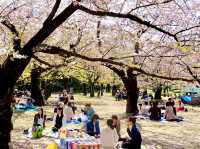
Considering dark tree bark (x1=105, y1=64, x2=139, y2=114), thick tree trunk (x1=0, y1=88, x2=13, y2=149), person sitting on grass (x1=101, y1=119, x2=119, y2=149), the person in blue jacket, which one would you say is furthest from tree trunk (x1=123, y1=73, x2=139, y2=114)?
thick tree trunk (x1=0, y1=88, x2=13, y2=149)

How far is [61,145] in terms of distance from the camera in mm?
12711

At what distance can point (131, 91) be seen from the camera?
27.8 meters

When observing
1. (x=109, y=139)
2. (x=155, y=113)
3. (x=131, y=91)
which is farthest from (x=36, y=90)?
(x=109, y=139)

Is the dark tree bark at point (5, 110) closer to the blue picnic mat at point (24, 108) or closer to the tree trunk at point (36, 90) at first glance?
the blue picnic mat at point (24, 108)

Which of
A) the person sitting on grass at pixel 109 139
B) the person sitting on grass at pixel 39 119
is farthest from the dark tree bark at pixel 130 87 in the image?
the person sitting on grass at pixel 109 139

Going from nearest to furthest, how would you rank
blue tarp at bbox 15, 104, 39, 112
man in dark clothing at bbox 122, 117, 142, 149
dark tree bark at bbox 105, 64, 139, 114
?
man in dark clothing at bbox 122, 117, 142, 149, dark tree bark at bbox 105, 64, 139, 114, blue tarp at bbox 15, 104, 39, 112

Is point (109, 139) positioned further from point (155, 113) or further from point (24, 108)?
point (24, 108)

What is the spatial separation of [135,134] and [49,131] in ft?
24.9

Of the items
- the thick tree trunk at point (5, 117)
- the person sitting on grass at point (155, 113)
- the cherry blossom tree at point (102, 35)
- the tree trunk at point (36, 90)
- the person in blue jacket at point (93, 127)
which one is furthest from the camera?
the tree trunk at point (36, 90)

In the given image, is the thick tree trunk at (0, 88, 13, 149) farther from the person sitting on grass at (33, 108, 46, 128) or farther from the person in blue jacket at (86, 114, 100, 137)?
the person sitting on grass at (33, 108, 46, 128)

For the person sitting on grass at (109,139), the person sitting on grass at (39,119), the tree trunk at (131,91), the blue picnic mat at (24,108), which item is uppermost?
the tree trunk at (131,91)

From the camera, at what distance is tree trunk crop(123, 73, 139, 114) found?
27.0 meters

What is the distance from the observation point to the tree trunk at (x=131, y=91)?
88.4 feet

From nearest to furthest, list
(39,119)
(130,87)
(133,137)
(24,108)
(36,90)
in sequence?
(133,137)
(39,119)
(130,87)
(24,108)
(36,90)
